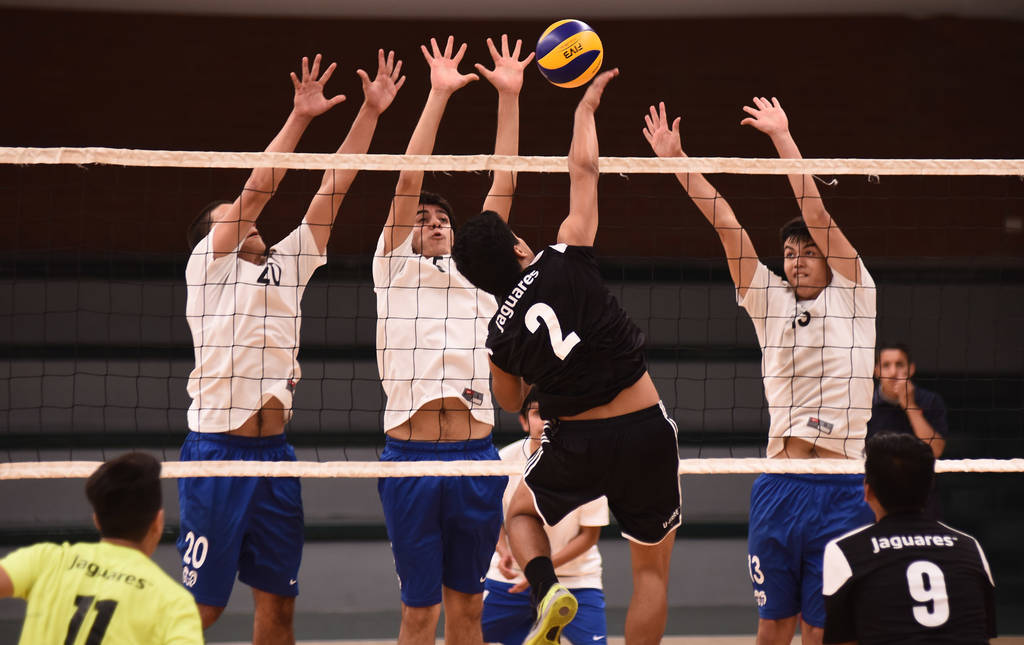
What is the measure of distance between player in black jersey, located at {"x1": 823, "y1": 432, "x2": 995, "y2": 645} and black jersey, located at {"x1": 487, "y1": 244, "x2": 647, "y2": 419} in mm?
1032

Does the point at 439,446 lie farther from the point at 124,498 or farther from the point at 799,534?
the point at 124,498

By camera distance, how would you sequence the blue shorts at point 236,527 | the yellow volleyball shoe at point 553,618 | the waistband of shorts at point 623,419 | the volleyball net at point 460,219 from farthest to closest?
A: the volleyball net at point 460,219
the blue shorts at point 236,527
the waistband of shorts at point 623,419
the yellow volleyball shoe at point 553,618

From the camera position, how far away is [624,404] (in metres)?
4.05

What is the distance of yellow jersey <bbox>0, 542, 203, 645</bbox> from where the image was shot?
115 inches

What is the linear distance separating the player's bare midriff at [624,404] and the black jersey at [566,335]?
0.03 metres

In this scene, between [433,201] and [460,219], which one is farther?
[460,219]

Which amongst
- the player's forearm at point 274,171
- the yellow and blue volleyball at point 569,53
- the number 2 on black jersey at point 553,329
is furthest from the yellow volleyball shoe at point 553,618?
the player's forearm at point 274,171

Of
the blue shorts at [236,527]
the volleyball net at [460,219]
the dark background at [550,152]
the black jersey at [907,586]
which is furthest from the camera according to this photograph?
the dark background at [550,152]

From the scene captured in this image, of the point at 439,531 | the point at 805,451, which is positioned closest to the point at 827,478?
the point at 805,451

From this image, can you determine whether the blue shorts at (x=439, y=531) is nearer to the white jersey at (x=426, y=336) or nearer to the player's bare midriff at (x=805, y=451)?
the white jersey at (x=426, y=336)

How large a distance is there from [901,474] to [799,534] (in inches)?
56.4

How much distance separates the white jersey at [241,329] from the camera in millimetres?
4941

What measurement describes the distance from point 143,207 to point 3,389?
6.75 feet

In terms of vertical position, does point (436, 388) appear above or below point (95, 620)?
above
